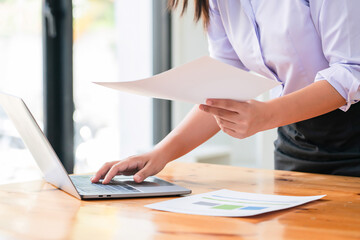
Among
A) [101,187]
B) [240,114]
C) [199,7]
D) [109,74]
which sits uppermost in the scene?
[199,7]

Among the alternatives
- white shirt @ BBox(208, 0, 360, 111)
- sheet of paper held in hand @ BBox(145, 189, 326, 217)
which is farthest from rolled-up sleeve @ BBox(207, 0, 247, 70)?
sheet of paper held in hand @ BBox(145, 189, 326, 217)

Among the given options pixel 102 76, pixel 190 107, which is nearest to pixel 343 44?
pixel 102 76

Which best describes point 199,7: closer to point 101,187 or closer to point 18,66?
point 101,187

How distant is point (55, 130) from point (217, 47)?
1.53 m

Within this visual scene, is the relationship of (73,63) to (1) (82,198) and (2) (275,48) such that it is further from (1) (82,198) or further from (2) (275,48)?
(1) (82,198)

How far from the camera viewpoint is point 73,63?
9.17ft

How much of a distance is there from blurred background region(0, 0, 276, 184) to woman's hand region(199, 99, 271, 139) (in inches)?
62.0

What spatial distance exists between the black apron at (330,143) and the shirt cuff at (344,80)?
226mm

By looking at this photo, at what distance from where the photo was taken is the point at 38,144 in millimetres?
1058

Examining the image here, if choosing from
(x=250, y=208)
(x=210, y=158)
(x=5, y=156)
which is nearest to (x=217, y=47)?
(x=250, y=208)

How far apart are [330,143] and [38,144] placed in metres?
0.79

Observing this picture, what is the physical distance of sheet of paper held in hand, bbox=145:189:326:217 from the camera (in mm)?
847

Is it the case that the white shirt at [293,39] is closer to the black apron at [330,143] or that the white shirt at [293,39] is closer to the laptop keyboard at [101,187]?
the black apron at [330,143]

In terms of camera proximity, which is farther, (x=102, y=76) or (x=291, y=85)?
(x=102, y=76)
